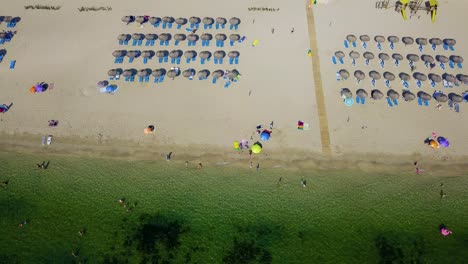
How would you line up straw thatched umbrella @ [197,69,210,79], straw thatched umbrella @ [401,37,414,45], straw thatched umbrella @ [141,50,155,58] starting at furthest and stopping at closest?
straw thatched umbrella @ [401,37,414,45] < straw thatched umbrella @ [141,50,155,58] < straw thatched umbrella @ [197,69,210,79]

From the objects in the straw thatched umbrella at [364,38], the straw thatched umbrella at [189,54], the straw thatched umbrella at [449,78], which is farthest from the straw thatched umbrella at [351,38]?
the straw thatched umbrella at [189,54]

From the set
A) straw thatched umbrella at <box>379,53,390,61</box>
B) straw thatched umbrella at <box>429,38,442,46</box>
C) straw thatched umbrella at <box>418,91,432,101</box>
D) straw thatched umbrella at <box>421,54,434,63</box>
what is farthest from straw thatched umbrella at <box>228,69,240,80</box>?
straw thatched umbrella at <box>429,38,442,46</box>

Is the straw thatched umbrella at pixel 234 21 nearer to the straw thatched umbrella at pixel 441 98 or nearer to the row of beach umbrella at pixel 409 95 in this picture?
the row of beach umbrella at pixel 409 95

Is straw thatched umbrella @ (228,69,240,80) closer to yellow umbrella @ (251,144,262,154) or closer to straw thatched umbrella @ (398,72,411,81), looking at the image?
yellow umbrella @ (251,144,262,154)

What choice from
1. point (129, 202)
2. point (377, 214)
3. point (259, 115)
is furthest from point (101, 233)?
point (377, 214)

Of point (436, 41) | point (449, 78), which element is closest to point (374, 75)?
point (449, 78)

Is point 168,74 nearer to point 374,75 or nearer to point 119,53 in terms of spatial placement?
point 119,53
